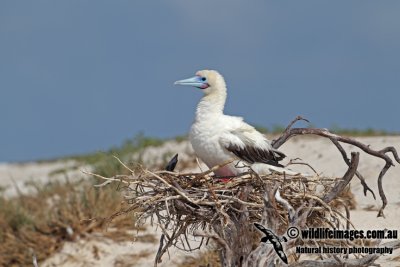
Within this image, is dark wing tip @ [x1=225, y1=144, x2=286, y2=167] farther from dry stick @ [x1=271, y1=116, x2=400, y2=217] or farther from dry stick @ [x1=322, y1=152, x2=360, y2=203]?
dry stick @ [x1=322, y1=152, x2=360, y2=203]

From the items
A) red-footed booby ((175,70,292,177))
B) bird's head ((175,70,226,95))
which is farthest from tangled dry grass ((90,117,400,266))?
bird's head ((175,70,226,95))

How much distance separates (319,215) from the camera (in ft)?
26.6

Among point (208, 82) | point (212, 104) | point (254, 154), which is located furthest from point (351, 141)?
point (208, 82)

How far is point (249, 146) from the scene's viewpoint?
8.32 meters

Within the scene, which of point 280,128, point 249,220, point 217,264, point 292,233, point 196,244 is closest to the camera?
point 292,233

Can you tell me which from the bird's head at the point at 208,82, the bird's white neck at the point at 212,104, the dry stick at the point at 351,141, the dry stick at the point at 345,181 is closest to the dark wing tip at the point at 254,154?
the dry stick at the point at 351,141

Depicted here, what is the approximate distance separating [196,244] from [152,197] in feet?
17.3

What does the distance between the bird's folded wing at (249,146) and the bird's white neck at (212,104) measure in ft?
0.85

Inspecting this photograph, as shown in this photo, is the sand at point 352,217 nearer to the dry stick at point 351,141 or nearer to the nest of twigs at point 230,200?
the dry stick at point 351,141

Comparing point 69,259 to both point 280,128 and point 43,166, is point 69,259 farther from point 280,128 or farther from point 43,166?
point 43,166

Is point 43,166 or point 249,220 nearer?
point 249,220

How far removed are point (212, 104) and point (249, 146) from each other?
0.55m

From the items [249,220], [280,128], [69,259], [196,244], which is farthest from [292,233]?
[280,128]

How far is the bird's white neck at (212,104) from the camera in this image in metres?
8.32
